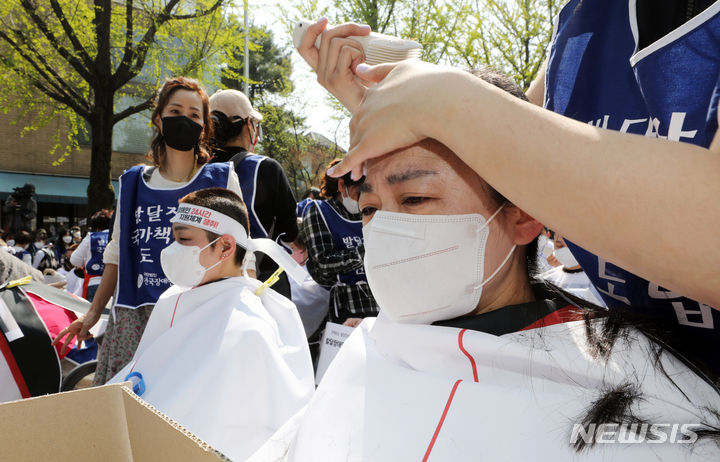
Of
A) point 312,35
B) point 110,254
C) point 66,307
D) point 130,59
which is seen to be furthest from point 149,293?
point 130,59

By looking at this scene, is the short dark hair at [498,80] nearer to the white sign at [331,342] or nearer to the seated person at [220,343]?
the seated person at [220,343]

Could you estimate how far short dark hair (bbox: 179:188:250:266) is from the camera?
2936mm

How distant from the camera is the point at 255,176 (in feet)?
10.8

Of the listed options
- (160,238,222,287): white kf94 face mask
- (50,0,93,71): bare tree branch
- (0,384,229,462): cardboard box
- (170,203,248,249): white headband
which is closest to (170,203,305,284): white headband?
(170,203,248,249): white headband

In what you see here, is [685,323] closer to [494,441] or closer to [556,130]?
[494,441]

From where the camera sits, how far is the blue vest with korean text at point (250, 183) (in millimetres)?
3287

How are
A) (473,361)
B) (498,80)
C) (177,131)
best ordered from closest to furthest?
1. (473,361)
2. (498,80)
3. (177,131)

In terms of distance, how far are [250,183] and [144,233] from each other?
0.73m

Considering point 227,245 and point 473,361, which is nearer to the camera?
point 473,361

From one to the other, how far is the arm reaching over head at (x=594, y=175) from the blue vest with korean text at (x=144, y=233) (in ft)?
7.99

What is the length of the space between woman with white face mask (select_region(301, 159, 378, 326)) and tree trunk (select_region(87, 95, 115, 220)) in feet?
28.1

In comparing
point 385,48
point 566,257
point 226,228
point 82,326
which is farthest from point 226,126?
point 566,257

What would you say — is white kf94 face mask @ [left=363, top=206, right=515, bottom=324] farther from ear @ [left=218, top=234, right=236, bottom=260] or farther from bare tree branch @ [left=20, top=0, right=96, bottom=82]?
bare tree branch @ [left=20, top=0, right=96, bottom=82]

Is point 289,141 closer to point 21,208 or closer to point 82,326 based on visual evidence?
point 21,208
